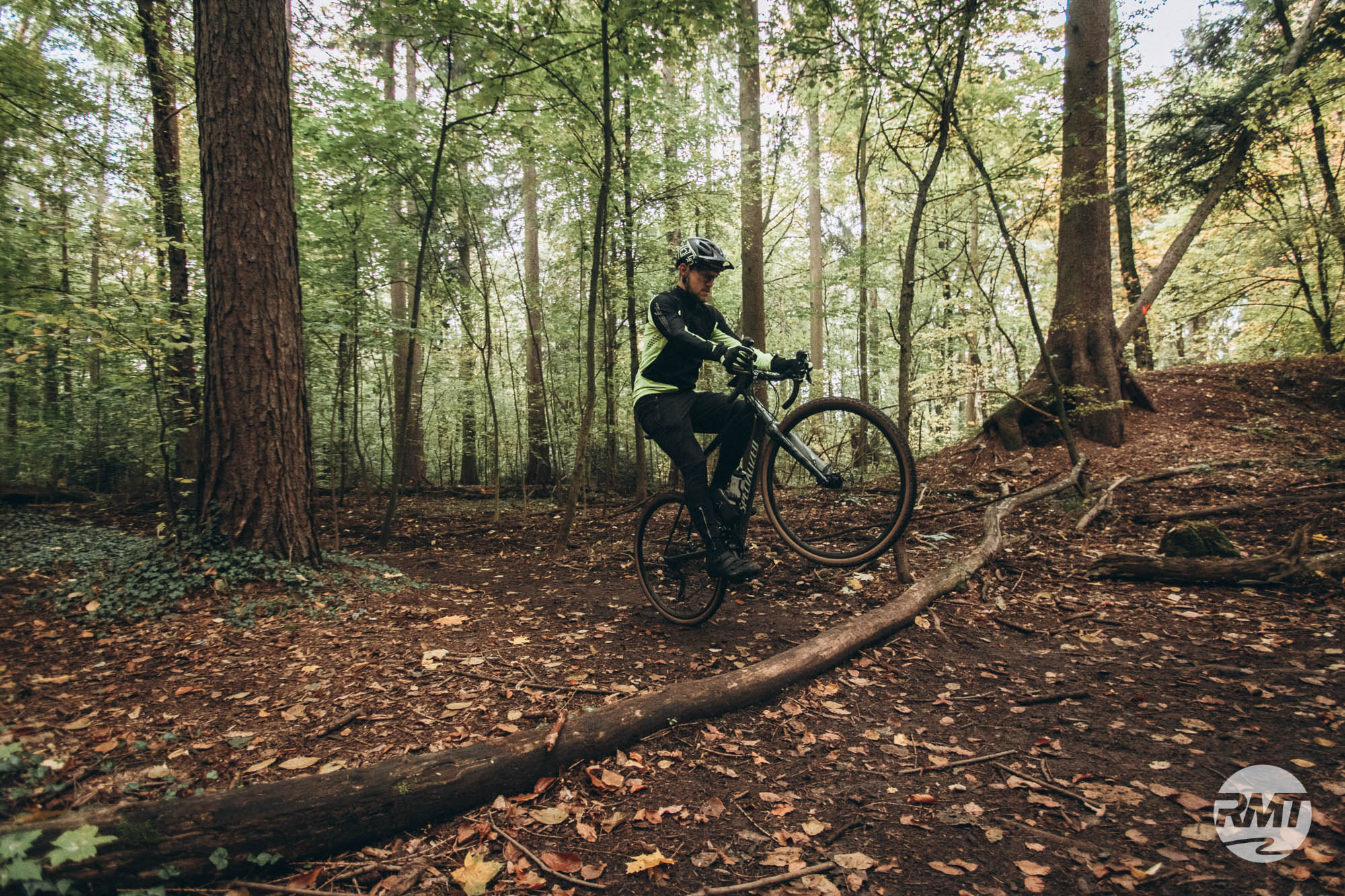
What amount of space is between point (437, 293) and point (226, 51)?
5.72m

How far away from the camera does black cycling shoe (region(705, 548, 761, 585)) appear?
3.45 m

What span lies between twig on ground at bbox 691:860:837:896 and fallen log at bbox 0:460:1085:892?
0.81 metres

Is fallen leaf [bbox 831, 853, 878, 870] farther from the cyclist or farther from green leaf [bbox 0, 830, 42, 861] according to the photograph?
green leaf [bbox 0, 830, 42, 861]

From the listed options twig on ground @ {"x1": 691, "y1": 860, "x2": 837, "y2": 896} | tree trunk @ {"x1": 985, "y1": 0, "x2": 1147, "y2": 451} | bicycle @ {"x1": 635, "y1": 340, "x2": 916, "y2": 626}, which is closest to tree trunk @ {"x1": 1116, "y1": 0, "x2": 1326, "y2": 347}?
tree trunk @ {"x1": 985, "y1": 0, "x2": 1147, "y2": 451}

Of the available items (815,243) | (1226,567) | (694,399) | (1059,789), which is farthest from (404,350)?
(1226,567)

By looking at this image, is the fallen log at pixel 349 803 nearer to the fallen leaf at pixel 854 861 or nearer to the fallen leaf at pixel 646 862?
the fallen leaf at pixel 646 862

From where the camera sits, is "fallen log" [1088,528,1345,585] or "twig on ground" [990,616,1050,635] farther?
"fallen log" [1088,528,1345,585]

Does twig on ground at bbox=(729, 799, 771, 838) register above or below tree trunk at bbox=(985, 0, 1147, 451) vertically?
below

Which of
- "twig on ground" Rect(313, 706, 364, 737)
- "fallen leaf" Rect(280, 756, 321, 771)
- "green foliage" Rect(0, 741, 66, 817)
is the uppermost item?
"green foliage" Rect(0, 741, 66, 817)

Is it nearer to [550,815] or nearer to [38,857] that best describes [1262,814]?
[550,815]

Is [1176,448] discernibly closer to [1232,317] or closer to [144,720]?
[144,720]

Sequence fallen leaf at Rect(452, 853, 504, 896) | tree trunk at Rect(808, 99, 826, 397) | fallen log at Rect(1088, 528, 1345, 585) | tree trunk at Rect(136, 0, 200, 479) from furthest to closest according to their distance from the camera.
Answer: tree trunk at Rect(808, 99, 826, 397), tree trunk at Rect(136, 0, 200, 479), fallen log at Rect(1088, 528, 1345, 585), fallen leaf at Rect(452, 853, 504, 896)

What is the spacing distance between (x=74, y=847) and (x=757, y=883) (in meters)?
2.03

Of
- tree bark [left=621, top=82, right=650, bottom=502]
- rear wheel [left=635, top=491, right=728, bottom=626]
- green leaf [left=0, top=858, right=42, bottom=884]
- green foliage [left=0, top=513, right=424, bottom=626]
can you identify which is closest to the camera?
green leaf [left=0, top=858, right=42, bottom=884]
